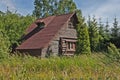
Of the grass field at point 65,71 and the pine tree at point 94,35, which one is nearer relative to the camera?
the grass field at point 65,71

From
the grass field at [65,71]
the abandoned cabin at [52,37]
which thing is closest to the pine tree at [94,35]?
the abandoned cabin at [52,37]

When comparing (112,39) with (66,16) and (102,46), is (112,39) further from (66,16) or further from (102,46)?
(66,16)

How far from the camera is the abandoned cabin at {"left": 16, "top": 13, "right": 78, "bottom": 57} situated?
34562 millimetres

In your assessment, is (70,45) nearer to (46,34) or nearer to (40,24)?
(46,34)

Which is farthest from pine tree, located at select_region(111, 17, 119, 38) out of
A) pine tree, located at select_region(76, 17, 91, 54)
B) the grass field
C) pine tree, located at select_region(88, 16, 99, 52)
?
the grass field

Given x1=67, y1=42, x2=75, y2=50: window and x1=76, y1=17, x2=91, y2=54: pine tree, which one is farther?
x1=67, y1=42, x2=75, y2=50: window

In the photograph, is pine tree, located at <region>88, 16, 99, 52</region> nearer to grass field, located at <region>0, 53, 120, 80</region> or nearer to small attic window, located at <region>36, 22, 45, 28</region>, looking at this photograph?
small attic window, located at <region>36, 22, 45, 28</region>

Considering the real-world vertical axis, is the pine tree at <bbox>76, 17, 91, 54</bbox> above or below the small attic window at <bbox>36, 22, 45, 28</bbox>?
below

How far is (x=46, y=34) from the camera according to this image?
36000 millimetres

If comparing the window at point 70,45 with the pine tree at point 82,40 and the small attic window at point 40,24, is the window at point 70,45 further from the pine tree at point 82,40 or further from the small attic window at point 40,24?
the small attic window at point 40,24

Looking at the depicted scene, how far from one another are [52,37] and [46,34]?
4.84 feet

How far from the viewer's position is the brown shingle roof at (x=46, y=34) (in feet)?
114

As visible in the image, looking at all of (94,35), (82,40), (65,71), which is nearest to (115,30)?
(94,35)

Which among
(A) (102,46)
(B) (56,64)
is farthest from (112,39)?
(B) (56,64)
